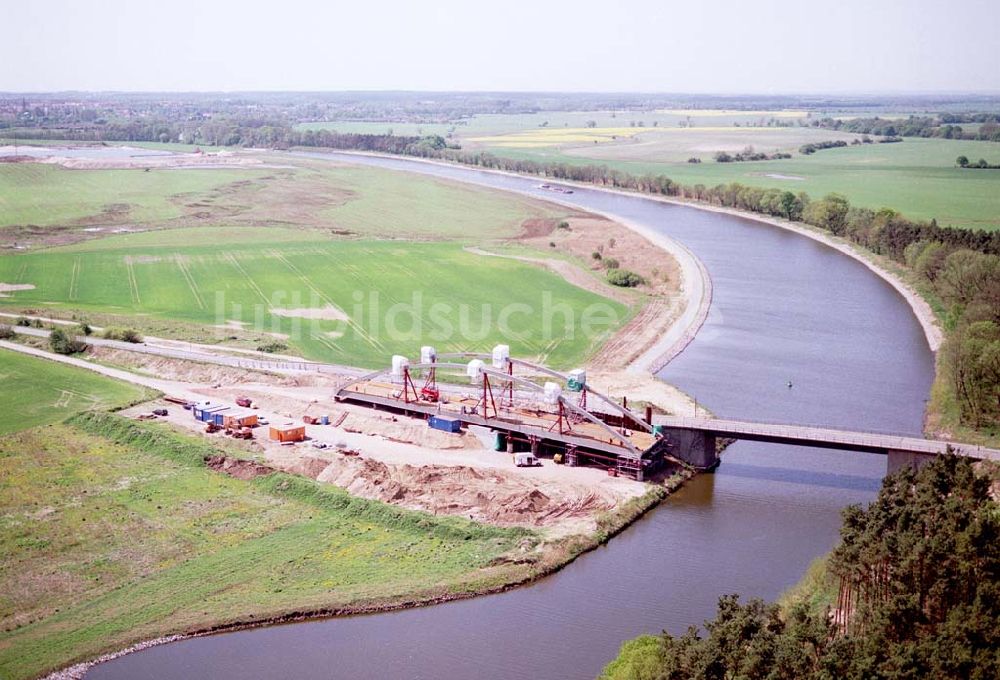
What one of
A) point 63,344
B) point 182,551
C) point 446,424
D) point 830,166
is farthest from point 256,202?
point 182,551

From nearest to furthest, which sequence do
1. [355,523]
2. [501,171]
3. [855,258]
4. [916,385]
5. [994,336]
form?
[355,523]
[994,336]
[916,385]
[855,258]
[501,171]

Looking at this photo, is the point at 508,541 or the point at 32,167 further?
the point at 32,167

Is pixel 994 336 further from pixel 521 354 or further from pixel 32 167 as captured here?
pixel 32 167

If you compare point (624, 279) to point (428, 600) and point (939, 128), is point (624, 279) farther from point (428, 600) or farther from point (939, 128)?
point (939, 128)

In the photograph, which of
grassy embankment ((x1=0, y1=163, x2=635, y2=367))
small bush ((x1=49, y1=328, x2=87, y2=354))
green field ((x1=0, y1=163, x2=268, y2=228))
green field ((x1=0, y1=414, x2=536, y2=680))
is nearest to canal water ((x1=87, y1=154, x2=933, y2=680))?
green field ((x1=0, y1=414, x2=536, y2=680))

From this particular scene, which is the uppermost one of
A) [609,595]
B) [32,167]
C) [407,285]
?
[32,167]

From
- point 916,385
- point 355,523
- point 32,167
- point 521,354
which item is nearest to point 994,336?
point 916,385
